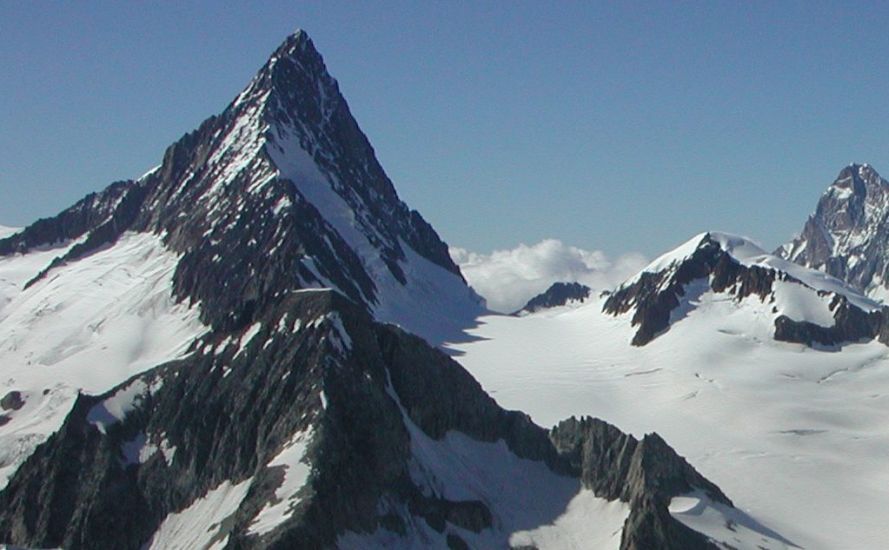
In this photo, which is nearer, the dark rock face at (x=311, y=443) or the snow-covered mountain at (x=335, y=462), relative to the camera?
the snow-covered mountain at (x=335, y=462)

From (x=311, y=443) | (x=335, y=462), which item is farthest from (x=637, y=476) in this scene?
(x=311, y=443)

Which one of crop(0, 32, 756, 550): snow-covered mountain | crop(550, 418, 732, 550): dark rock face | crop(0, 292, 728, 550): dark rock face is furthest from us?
crop(0, 292, 728, 550): dark rock face

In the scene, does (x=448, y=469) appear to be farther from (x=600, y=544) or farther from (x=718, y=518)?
(x=718, y=518)

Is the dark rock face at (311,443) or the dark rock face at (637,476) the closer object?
the dark rock face at (637,476)

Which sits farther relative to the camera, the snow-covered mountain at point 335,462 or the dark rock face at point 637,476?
the dark rock face at point 637,476

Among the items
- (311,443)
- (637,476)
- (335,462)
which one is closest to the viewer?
(335,462)

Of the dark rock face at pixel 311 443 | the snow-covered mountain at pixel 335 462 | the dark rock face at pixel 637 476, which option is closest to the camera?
the snow-covered mountain at pixel 335 462

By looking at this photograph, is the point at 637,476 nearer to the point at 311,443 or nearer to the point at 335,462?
the point at 335,462

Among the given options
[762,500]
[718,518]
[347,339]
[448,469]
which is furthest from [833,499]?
[347,339]

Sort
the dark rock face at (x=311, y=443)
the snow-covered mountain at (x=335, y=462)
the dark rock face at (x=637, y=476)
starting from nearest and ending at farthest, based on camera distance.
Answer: the snow-covered mountain at (x=335, y=462)
the dark rock face at (x=637, y=476)
the dark rock face at (x=311, y=443)

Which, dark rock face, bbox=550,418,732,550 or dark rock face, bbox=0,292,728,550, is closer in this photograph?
dark rock face, bbox=550,418,732,550

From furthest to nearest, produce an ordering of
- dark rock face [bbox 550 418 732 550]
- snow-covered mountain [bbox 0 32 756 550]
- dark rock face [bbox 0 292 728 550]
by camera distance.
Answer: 1. dark rock face [bbox 0 292 728 550]
2. dark rock face [bbox 550 418 732 550]
3. snow-covered mountain [bbox 0 32 756 550]
